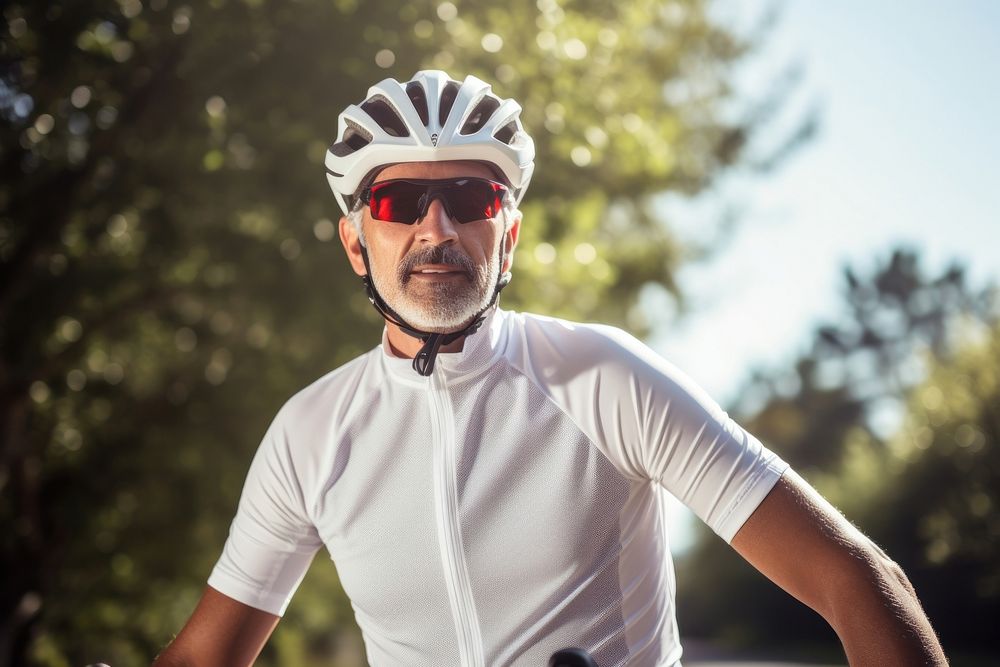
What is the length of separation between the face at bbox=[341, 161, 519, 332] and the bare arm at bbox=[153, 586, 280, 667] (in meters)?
0.91

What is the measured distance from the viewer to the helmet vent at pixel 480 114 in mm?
3037

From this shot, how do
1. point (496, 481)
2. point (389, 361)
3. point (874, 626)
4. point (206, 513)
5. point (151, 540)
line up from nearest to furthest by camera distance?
point (874, 626) → point (496, 481) → point (389, 361) → point (206, 513) → point (151, 540)

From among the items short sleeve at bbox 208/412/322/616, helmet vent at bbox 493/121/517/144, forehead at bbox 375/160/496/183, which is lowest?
short sleeve at bbox 208/412/322/616

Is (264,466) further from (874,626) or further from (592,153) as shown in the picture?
(592,153)

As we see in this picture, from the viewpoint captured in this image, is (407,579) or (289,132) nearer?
(407,579)

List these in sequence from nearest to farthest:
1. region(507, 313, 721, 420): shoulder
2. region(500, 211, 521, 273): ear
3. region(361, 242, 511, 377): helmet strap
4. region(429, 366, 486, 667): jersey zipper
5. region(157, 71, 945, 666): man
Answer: region(157, 71, 945, 666): man → region(507, 313, 721, 420): shoulder → region(429, 366, 486, 667): jersey zipper → region(361, 242, 511, 377): helmet strap → region(500, 211, 521, 273): ear

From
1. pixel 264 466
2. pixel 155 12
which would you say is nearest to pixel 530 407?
pixel 264 466

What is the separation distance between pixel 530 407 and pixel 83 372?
10.4 metres

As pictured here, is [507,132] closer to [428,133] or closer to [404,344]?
[428,133]

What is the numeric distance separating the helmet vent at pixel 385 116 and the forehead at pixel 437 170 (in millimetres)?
125

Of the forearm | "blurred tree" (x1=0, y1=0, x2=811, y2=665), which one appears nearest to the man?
the forearm

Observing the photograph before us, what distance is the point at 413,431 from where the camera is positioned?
2734mm

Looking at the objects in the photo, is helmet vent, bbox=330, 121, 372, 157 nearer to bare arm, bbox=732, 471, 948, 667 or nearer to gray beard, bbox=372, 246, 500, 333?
gray beard, bbox=372, 246, 500, 333

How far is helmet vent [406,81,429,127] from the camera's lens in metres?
3.00
